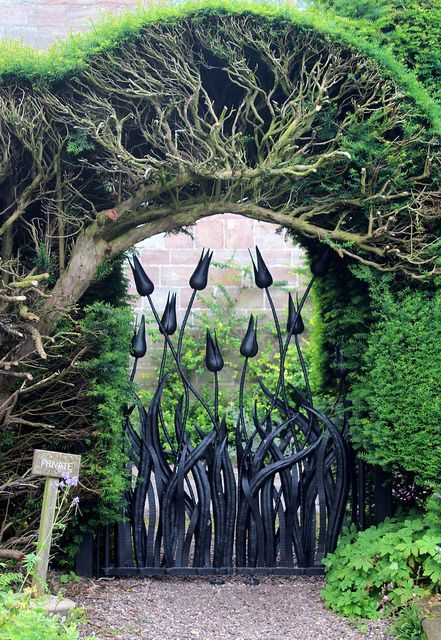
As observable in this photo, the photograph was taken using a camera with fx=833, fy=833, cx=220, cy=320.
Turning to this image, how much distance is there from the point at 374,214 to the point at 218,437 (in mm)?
1662

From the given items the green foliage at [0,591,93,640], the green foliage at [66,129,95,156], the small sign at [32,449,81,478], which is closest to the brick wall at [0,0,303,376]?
the green foliage at [66,129,95,156]

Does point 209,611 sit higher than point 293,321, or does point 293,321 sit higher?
point 293,321

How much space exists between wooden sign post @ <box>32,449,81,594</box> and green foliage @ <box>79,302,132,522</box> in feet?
1.61

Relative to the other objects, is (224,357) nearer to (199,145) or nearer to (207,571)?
(207,571)

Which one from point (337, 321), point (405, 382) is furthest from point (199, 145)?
point (405, 382)

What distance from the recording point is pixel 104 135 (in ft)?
14.2

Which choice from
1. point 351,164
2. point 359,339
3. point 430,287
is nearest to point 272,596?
point 359,339

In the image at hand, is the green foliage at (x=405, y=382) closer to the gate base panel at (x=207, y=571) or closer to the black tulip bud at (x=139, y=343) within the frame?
the gate base panel at (x=207, y=571)

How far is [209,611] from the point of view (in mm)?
4559

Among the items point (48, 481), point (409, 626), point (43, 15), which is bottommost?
point (409, 626)

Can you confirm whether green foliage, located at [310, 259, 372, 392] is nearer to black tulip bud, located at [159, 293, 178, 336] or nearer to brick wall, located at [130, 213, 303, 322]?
black tulip bud, located at [159, 293, 178, 336]

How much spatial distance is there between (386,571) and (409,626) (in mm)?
331

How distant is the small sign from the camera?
13.3 feet

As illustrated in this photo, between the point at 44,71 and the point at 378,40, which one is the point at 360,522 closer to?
the point at 378,40
